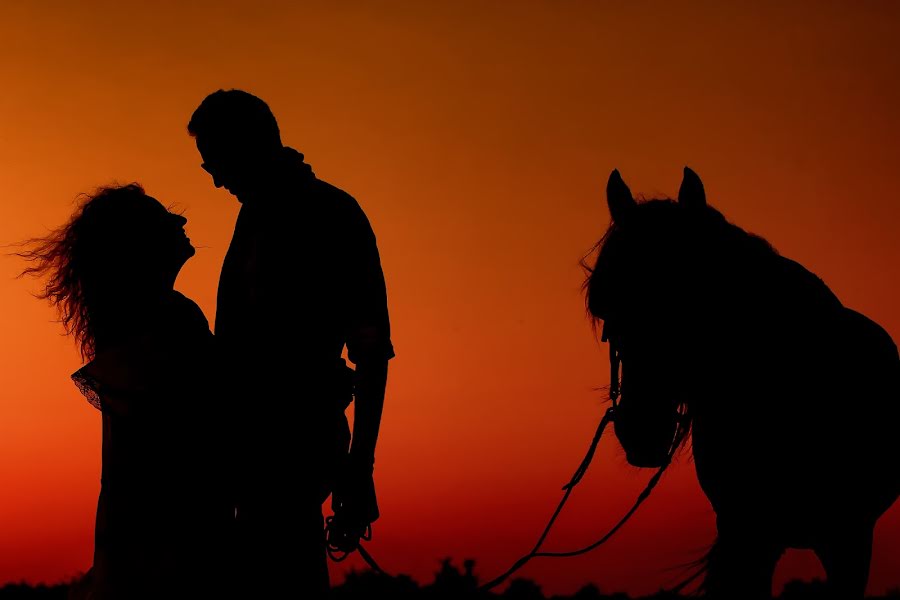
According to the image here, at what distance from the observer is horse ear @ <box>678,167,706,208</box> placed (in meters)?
4.12

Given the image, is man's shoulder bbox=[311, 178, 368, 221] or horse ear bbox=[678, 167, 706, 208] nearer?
man's shoulder bbox=[311, 178, 368, 221]

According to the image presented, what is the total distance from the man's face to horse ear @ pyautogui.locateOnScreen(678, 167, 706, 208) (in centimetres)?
161

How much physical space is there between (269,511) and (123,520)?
890 millimetres

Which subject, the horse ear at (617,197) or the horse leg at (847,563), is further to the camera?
the horse ear at (617,197)

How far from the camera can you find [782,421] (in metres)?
4.17

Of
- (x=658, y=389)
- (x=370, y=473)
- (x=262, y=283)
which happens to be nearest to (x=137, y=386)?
(x=262, y=283)

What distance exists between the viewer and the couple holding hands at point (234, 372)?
351 cm

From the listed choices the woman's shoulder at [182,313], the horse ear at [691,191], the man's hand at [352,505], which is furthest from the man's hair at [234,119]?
the horse ear at [691,191]

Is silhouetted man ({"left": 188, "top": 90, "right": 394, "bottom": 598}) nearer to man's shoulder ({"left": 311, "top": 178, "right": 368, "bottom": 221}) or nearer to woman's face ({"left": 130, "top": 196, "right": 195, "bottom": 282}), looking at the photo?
man's shoulder ({"left": 311, "top": 178, "right": 368, "bottom": 221})

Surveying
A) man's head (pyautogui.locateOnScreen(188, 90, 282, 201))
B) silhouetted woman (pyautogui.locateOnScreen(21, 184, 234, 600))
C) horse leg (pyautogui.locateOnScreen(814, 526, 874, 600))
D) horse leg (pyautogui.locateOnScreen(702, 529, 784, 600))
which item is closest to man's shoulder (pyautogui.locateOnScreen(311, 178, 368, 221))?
man's head (pyautogui.locateOnScreen(188, 90, 282, 201))

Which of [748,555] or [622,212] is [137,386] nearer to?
[622,212]

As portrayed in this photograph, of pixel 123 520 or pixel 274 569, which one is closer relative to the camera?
pixel 274 569

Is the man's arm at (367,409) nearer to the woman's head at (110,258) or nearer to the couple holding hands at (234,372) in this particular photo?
the couple holding hands at (234,372)

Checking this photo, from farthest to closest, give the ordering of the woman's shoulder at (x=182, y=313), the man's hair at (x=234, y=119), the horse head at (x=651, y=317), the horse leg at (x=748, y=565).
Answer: the horse leg at (x=748, y=565) < the woman's shoulder at (x=182, y=313) < the horse head at (x=651, y=317) < the man's hair at (x=234, y=119)
